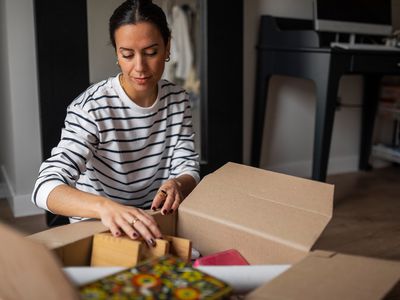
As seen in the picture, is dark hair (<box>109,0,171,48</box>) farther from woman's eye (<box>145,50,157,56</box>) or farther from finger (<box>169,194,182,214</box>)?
finger (<box>169,194,182,214</box>)

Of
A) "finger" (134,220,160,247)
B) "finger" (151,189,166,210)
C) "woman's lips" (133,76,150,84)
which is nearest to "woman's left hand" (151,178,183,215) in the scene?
"finger" (151,189,166,210)

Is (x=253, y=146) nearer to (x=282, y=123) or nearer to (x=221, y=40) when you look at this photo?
(x=282, y=123)

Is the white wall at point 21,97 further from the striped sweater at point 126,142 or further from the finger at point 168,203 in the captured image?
the finger at point 168,203

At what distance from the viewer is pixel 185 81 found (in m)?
2.41

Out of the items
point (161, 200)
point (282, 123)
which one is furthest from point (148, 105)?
point (282, 123)

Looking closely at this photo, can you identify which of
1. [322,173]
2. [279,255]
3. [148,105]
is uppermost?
[148,105]

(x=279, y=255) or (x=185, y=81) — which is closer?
(x=279, y=255)

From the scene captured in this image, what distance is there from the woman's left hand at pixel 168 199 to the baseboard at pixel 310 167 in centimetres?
184

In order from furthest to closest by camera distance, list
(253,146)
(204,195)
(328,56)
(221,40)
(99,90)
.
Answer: (253,146)
(221,40)
(328,56)
(99,90)
(204,195)

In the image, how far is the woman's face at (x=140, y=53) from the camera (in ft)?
3.26

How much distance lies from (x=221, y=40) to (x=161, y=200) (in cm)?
161

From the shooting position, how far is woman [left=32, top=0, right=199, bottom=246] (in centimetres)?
92

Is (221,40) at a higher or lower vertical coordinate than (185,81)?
higher

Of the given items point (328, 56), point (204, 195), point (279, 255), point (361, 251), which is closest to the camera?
point (279, 255)
